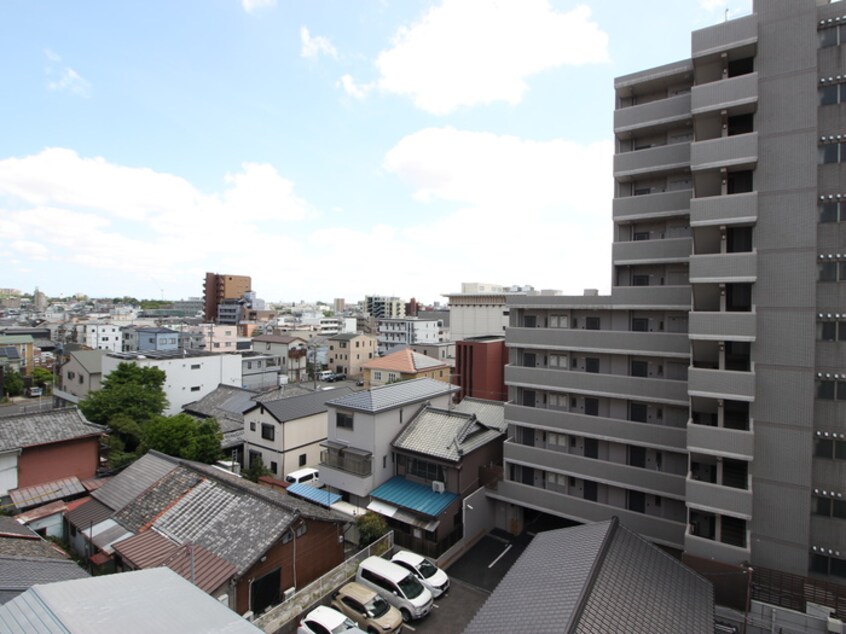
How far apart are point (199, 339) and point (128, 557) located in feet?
196

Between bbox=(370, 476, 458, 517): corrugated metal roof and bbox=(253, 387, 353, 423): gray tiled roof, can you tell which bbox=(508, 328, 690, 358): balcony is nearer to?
bbox=(370, 476, 458, 517): corrugated metal roof

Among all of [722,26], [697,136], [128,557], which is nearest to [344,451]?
[128,557]

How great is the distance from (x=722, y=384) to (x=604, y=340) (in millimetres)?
5187

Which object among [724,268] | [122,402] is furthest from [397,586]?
[122,402]

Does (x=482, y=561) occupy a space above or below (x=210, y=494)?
below

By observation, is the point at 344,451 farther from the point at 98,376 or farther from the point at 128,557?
the point at 98,376

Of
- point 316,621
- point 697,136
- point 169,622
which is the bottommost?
point 316,621

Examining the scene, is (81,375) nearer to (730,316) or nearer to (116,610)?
(116,610)

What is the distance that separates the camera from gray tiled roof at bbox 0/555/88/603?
1115 centimetres

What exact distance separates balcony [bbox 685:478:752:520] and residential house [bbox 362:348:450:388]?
1330 inches

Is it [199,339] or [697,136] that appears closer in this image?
[697,136]

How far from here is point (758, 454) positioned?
48.9 ft

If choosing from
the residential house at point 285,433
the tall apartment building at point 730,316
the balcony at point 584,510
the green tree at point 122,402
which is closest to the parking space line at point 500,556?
the balcony at point 584,510

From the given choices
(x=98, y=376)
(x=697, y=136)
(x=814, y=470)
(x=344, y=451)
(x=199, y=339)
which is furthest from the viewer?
(x=199, y=339)
